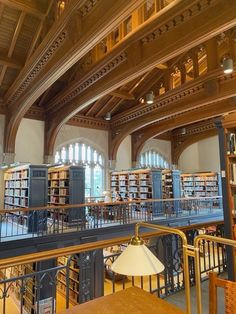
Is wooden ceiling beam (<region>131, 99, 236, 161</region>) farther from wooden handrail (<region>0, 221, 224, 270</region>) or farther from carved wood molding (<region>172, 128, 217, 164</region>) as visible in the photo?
wooden handrail (<region>0, 221, 224, 270</region>)

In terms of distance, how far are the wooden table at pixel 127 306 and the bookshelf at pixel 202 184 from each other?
40.7ft

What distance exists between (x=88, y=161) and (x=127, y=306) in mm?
10871

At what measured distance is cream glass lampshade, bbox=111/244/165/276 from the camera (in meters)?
1.19

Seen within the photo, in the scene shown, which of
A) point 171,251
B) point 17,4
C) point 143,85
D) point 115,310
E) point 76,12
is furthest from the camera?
point 143,85

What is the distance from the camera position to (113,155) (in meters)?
12.7

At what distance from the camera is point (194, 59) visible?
7648 mm

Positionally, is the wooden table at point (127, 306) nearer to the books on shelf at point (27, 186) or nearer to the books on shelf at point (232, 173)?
the books on shelf at point (232, 173)

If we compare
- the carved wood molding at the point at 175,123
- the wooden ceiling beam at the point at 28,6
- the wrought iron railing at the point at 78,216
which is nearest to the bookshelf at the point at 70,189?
the wrought iron railing at the point at 78,216

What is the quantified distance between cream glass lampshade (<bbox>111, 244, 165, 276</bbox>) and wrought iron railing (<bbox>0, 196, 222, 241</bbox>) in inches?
213

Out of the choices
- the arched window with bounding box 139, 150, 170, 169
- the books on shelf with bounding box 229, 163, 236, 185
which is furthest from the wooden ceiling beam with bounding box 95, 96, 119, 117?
the books on shelf with bounding box 229, 163, 236, 185

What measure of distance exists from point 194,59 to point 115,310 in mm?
7784

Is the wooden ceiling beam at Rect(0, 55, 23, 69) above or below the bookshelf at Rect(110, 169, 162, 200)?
above

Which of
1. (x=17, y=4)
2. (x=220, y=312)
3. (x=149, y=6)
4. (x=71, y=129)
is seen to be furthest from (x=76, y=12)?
(x=71, y=129)

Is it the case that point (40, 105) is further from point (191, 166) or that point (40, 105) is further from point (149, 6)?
point (191, 166)
